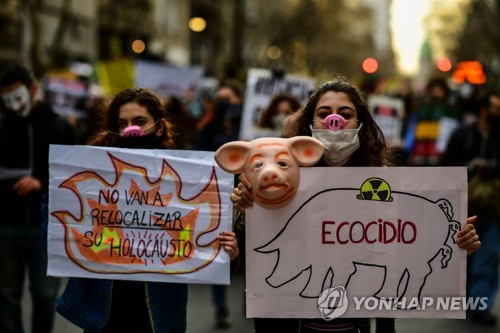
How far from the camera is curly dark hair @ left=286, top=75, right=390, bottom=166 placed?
11.9 ft

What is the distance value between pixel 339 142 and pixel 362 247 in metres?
0.42

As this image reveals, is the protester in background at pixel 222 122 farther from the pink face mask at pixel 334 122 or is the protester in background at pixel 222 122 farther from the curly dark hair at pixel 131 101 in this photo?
the pink face mask at pixel 334 122

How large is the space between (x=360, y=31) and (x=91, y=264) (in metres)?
90.2

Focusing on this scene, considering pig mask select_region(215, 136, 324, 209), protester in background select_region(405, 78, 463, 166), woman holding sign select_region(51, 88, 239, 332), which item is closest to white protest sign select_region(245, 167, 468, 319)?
pig mask select_region(215, 136, 324, 209)

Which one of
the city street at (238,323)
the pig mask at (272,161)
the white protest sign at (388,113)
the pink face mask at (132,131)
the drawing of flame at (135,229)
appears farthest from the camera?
the white protest sign at (388,113)

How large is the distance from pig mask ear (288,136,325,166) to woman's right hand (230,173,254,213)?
21 centimetres

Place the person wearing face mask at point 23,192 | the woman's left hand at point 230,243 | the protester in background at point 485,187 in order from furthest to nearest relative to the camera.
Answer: the protester in background at point 485,187, the person wearing face mask at point 23,192, the woman's left hand at point 230,243

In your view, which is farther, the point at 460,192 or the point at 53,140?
the point at 53,140

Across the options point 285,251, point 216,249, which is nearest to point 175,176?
point 216,249

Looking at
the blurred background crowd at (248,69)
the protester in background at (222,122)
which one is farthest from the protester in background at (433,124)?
the protester in background at (222,122)

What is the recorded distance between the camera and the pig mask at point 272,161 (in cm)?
322

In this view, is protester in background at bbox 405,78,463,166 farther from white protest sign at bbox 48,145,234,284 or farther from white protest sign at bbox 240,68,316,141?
white protest sign at bbox 48,145,234,284

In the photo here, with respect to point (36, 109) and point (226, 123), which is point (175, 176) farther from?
point (226, 123)

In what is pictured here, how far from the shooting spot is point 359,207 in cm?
344
